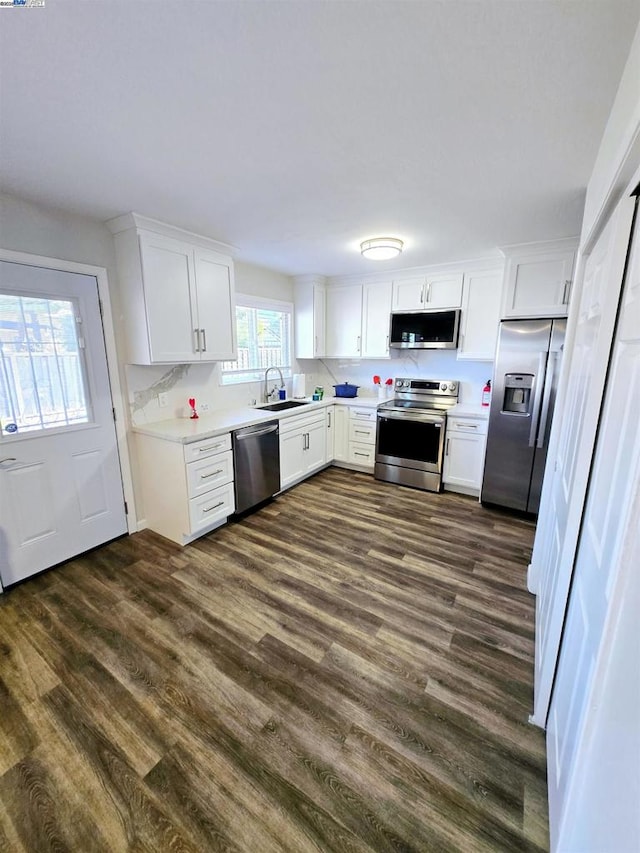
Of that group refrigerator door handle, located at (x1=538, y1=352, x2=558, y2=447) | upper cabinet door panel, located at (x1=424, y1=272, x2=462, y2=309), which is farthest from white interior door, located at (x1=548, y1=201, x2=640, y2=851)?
upper cabinet door panel, located at (x1=424, y1=272, x2=462, y2=309)

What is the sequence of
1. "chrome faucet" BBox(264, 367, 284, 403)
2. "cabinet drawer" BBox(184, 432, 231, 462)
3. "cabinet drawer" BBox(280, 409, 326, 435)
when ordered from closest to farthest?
"cabinet drawer" BBox(184, 432, 231, 462), "cabinet drawer" BBox(280, 409, 326, 435), "chrome faucet" BBox(264, 367, 284, 403)

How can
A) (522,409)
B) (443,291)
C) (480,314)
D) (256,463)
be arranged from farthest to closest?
1. (443,291)
2. (480,314)
3. (256,463)
4. (522,409)

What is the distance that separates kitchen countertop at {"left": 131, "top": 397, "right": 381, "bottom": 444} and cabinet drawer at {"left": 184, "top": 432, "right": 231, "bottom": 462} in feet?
0.13

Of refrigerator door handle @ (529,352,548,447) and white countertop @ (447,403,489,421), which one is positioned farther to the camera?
white countertop @ (447,403,489,421)

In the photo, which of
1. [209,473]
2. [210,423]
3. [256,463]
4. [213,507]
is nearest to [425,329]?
[256,463]

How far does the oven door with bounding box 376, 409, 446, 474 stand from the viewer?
146 inches

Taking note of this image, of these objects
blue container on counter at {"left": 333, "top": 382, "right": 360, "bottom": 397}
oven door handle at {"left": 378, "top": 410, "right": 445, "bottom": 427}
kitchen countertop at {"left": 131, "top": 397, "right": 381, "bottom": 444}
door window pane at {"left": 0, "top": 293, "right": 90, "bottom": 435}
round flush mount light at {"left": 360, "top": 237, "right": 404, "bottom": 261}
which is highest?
round flush mount light at {"left": 360, "top": 237, "right": 404, "bottom": 261}

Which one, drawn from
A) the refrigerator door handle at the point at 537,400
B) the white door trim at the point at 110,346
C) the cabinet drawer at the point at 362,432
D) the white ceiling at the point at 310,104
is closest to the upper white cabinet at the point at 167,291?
the white door trim at the point at 110,346

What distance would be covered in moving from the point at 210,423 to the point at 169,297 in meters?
1.07

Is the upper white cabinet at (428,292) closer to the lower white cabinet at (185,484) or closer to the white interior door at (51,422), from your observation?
the lower white cabinet at (185,484)

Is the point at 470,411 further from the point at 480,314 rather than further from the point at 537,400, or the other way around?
the point at 480,314

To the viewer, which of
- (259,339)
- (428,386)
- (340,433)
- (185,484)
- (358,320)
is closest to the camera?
(185,484)

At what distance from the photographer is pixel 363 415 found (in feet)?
14.0

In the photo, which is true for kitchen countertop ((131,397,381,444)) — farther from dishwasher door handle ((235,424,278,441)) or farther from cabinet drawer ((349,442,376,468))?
cabinet drawer ((349,442,376,468))
